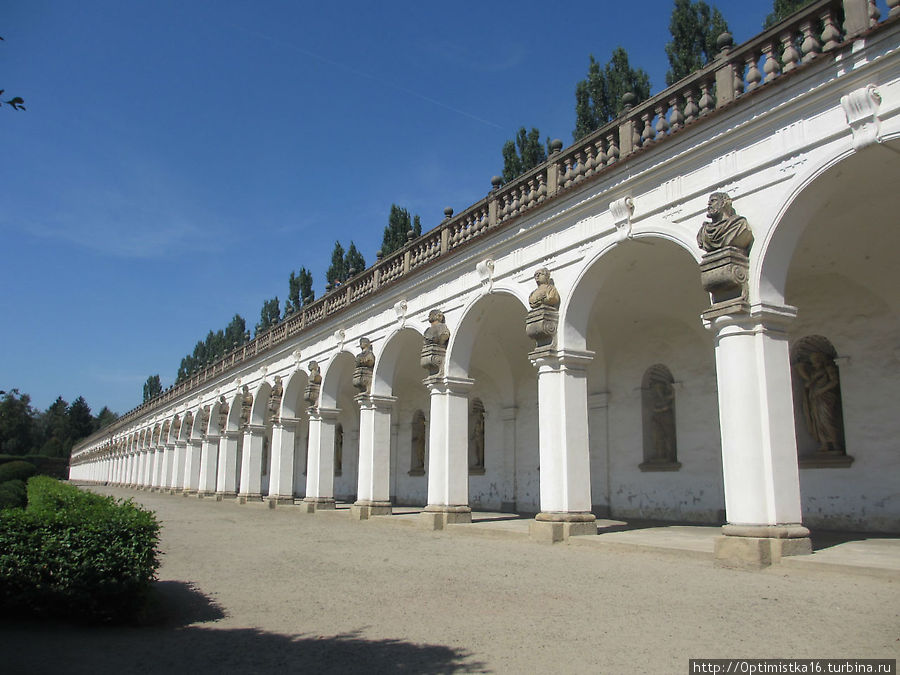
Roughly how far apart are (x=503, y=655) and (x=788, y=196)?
277 inches

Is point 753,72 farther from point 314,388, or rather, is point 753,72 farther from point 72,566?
point 314,388

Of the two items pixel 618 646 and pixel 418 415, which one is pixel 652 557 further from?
pixel 418 415

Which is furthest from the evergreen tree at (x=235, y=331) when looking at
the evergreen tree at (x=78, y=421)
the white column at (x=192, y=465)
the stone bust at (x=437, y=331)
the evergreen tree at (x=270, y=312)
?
the evergreen tree at (x=78, y=421)

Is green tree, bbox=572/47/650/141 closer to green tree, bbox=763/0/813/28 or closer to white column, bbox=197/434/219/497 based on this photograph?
green tree, bbox=763/0/813/28

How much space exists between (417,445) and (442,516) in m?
11.1

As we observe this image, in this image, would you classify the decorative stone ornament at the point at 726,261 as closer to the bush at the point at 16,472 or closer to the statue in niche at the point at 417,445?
the statue in niche at the point at 417,445

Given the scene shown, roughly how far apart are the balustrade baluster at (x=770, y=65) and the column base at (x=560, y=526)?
24.0ft

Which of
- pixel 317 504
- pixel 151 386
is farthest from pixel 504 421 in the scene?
pixel 151 386

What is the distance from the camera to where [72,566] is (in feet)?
20.8

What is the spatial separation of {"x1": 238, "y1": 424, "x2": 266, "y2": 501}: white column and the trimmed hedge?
77.3 ft

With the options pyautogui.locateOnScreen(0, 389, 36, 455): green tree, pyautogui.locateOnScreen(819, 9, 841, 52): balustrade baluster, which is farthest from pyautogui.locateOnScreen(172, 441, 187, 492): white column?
pyautogui.locateOnScreen(0, 389, 36, 455): green tree

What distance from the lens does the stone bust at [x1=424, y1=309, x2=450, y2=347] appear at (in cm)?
1644

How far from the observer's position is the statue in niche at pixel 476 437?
21969mm

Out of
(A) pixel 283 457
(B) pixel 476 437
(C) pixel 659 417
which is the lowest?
(A) pixel 283 457
